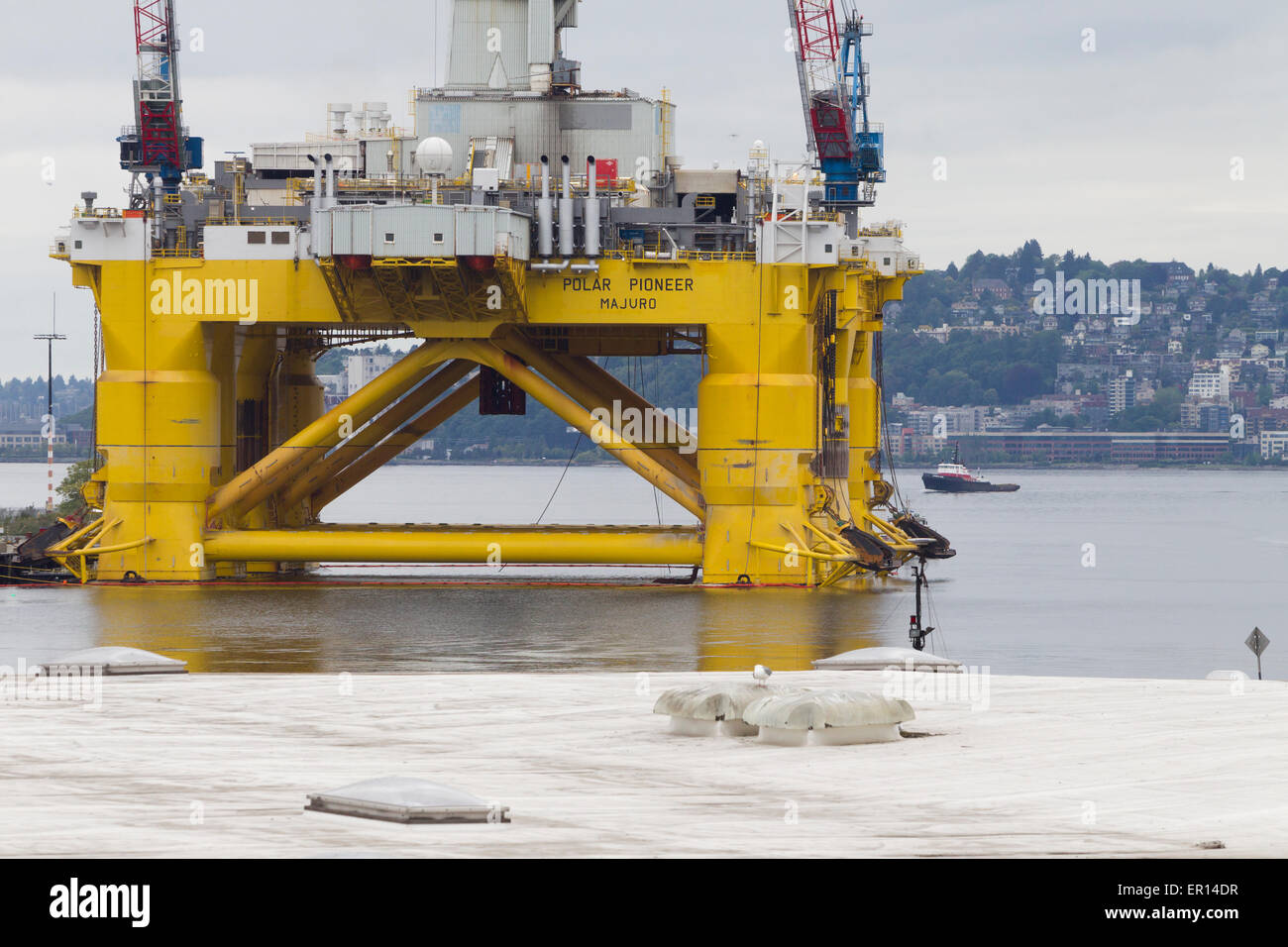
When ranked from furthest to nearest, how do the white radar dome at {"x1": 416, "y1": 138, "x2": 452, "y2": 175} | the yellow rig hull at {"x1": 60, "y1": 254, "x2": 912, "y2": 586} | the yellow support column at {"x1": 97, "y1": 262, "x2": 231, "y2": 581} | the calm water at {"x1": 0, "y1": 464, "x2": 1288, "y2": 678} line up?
the yellow support column at {"x1": 97, "y1": 262, "x2": 231, "y2": 581}
the white radar dome at {"x1": 416, "y1": 138, "x2": 452, "y2": 175}
the yellow rig hull at {"x1": 60, "y1": 254, "x2": 912, "y2": 586}
the calm water at {"x1": 0, "y1": 464, "x2": 1288, "y2": 678}

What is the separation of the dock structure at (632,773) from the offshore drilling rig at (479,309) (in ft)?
77.7

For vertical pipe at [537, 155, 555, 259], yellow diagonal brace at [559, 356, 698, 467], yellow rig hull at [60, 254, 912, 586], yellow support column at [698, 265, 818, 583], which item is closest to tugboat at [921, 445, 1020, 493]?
yellow diagonal brace at [559, 356, 698, 467]

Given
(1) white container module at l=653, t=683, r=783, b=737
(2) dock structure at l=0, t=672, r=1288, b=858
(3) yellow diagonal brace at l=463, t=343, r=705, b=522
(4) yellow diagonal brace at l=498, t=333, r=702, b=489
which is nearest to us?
(2) dock structure at l=0, t=672, r=1288, b=858

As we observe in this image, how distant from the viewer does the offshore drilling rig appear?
50.8 m

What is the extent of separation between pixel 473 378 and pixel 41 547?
14875 mm

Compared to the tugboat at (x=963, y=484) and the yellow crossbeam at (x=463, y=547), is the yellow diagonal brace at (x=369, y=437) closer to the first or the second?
the yellow crossbeam at (x=463, y=547)

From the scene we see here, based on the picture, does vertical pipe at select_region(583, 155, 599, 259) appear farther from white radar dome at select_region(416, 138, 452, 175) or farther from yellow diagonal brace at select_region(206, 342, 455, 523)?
yellow diagonal brace at select_region(206, 342, 455, 523)

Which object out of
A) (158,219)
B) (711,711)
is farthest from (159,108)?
(711,711)

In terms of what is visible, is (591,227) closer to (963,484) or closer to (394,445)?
(394,445)

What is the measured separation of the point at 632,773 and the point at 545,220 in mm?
32778

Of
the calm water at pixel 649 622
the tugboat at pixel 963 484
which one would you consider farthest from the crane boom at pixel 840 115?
the tugboat at pixel 963 484

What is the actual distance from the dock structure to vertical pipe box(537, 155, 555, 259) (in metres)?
24.4

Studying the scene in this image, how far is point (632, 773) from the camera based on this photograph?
19391 millimetres
